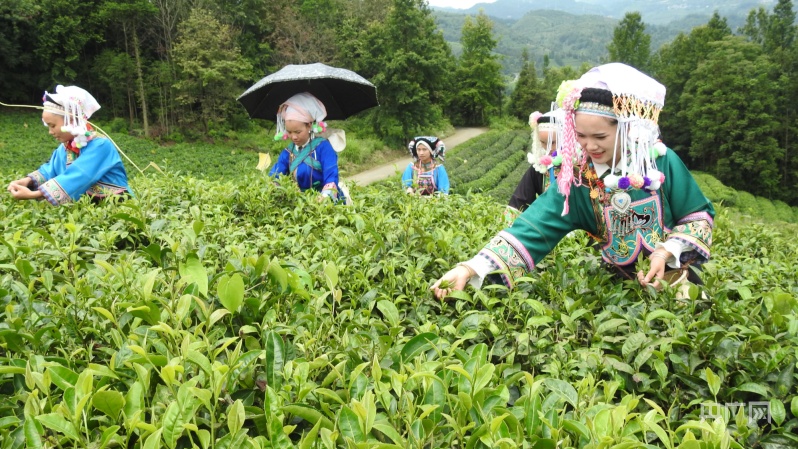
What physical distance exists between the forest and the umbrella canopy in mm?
20637

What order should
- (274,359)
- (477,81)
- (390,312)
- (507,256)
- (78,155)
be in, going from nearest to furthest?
1. (274,359)
2. (390,312)
3. (507,256)
4. (78,155)
5. (477,81)

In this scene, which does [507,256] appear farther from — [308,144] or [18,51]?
[18,51]

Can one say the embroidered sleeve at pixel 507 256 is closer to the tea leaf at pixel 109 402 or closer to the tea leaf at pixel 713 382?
the tea leaf at pixel 713 382

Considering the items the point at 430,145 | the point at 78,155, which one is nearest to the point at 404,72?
the point at 430,145

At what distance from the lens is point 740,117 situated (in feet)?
109

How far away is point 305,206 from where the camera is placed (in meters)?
3.06

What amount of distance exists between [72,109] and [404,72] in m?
25.3

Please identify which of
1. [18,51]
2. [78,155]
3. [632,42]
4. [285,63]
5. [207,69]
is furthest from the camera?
[632,42]

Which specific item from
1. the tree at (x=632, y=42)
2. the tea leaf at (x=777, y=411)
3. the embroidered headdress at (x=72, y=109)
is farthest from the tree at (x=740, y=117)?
the tea leaf at (x=777, y=411)

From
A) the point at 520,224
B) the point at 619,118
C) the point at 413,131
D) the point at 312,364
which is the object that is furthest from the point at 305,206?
the point at 413,131

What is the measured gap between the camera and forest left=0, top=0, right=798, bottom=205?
85.0 ft

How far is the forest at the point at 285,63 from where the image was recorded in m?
25.9

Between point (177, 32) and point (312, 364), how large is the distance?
2959cm

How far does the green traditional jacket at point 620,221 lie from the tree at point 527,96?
153 ft
